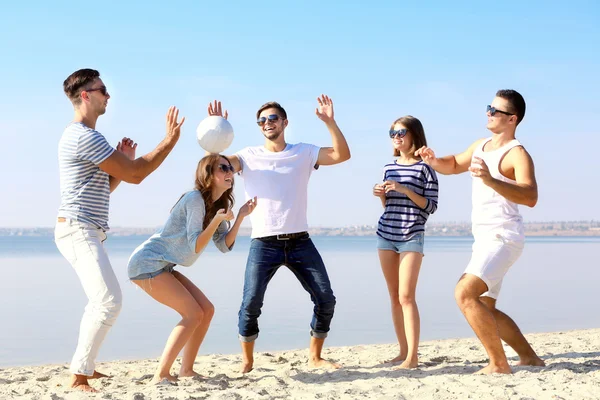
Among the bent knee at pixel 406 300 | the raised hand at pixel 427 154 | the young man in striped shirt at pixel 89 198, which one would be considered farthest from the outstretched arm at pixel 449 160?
the young man in striped shirt at pixel 89 198

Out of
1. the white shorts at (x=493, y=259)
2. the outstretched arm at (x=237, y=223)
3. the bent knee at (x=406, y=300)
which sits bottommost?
the bent knee at (x=406, y=300)

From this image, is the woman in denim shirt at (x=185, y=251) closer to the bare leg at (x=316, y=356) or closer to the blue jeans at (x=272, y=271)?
the blue jeans at (x=272, y=271)

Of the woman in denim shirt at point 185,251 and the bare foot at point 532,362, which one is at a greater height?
the woman in denim shirt at point 185,251

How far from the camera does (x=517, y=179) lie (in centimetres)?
576

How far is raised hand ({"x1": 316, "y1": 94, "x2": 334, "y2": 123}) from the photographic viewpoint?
21.6 ft

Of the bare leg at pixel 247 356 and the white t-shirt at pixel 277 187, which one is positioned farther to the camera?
the bare leg at pixel 247 356

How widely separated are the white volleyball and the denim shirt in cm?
55

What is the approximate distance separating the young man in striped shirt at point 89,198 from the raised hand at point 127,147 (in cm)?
48

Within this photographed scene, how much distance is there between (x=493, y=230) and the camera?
5859mm

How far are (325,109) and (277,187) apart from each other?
2.90 feet

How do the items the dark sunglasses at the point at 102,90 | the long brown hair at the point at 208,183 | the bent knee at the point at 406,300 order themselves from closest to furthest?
the dark sunglasses at the point at 102,90 → the long brown hair at the point at 208,183 → the bent knee at the point at 406,300

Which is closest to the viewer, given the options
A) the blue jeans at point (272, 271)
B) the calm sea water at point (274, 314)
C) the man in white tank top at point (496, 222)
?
the man in white tank top at point (496, 222)

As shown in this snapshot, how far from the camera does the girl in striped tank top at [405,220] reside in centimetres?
649

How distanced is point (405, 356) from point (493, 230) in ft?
5.70
